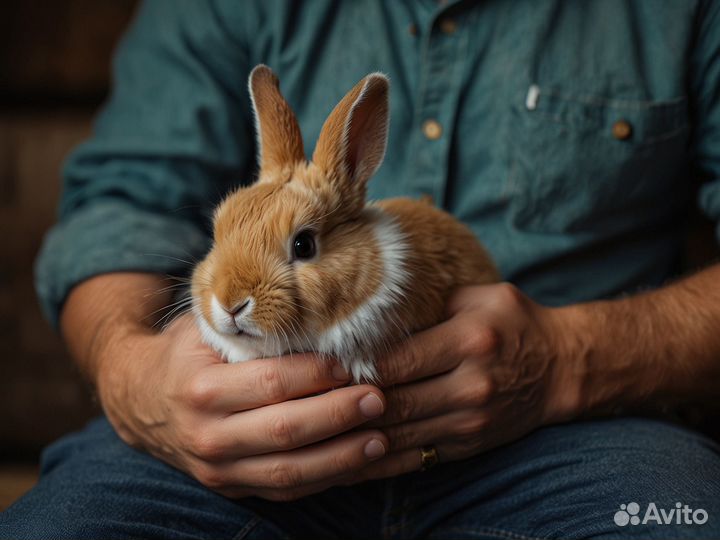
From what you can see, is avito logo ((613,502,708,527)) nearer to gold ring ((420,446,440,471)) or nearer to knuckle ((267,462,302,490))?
gold ring ((420,446,440,471))

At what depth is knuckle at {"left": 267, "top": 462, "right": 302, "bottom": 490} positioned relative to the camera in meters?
0.84

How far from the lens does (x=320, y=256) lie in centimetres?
80

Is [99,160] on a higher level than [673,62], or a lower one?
lower

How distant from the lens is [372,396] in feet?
2.65

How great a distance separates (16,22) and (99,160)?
650 mm

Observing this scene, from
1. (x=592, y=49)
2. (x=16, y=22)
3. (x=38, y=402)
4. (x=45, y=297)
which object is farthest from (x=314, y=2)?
(x=38, y=402)

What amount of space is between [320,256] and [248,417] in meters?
0.22

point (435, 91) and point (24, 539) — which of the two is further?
point (435, 91)

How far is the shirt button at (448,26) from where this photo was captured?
1.13 m

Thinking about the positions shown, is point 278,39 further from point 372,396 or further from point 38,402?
point 38,402

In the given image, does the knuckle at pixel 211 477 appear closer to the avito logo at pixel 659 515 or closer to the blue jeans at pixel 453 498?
the blue jeans at pixel 453 498

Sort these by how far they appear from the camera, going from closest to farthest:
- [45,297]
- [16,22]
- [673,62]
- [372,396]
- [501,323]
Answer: [372,396], [501,323], [673,62], [45,297], [16,22]

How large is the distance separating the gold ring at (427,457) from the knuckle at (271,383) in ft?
0.77

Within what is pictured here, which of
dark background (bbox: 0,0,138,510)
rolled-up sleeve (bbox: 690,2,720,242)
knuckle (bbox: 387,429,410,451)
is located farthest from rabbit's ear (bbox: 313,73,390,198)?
dark background (bbox: 0,0,138,510)
